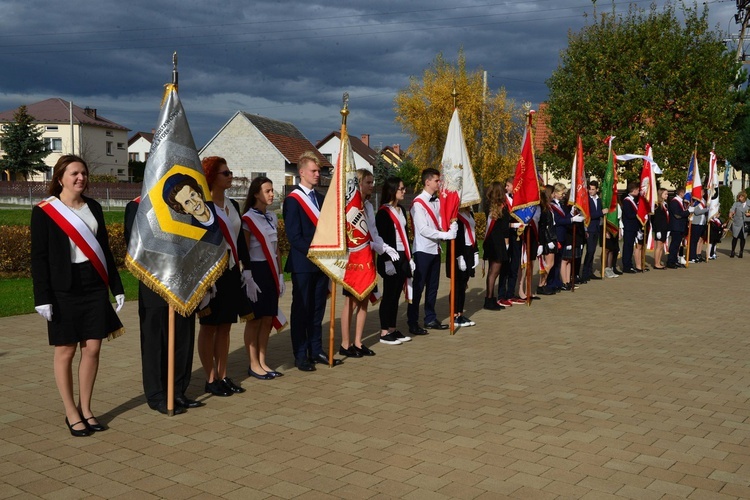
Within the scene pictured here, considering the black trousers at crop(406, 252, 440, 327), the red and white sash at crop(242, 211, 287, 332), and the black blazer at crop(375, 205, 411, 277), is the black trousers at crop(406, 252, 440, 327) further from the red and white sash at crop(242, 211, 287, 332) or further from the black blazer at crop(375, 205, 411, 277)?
the red and white sash at crop(242, 211, 287, 332)

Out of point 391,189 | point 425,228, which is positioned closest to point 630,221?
point 425,228

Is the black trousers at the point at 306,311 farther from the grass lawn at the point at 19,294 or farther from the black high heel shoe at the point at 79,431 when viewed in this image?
the grass lawn at the point at 19,294

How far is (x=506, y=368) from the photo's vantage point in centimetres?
789

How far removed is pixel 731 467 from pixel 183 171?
4500 millimetres

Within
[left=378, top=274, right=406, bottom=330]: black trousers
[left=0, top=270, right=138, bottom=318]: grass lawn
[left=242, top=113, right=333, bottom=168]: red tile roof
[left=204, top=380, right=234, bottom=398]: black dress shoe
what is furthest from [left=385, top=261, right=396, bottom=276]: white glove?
[left=242, top=113, right=333, bottom=168]: red tile roof

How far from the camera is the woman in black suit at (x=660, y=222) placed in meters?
18.8

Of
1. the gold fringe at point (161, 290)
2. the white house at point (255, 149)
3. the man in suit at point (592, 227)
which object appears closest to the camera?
the gold fringe at point (161, 290)

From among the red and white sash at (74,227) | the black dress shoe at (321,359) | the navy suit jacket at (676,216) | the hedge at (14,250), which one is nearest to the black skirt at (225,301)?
the red and white sash at (74,227)

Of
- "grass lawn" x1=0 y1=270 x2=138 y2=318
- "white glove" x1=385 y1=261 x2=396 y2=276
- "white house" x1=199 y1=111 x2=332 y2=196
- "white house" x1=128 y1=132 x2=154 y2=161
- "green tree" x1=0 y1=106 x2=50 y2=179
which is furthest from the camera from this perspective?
"white house" x1=128 y1=132 x2=154 y2=161

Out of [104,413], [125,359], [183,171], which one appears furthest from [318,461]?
[125,359]

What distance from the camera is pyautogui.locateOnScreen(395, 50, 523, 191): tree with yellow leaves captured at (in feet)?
125

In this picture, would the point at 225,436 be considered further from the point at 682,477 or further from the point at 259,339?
the point at 682,477

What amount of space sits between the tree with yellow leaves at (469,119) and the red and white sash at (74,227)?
33.1m

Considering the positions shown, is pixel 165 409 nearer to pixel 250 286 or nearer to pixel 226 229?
pixel 250 286
